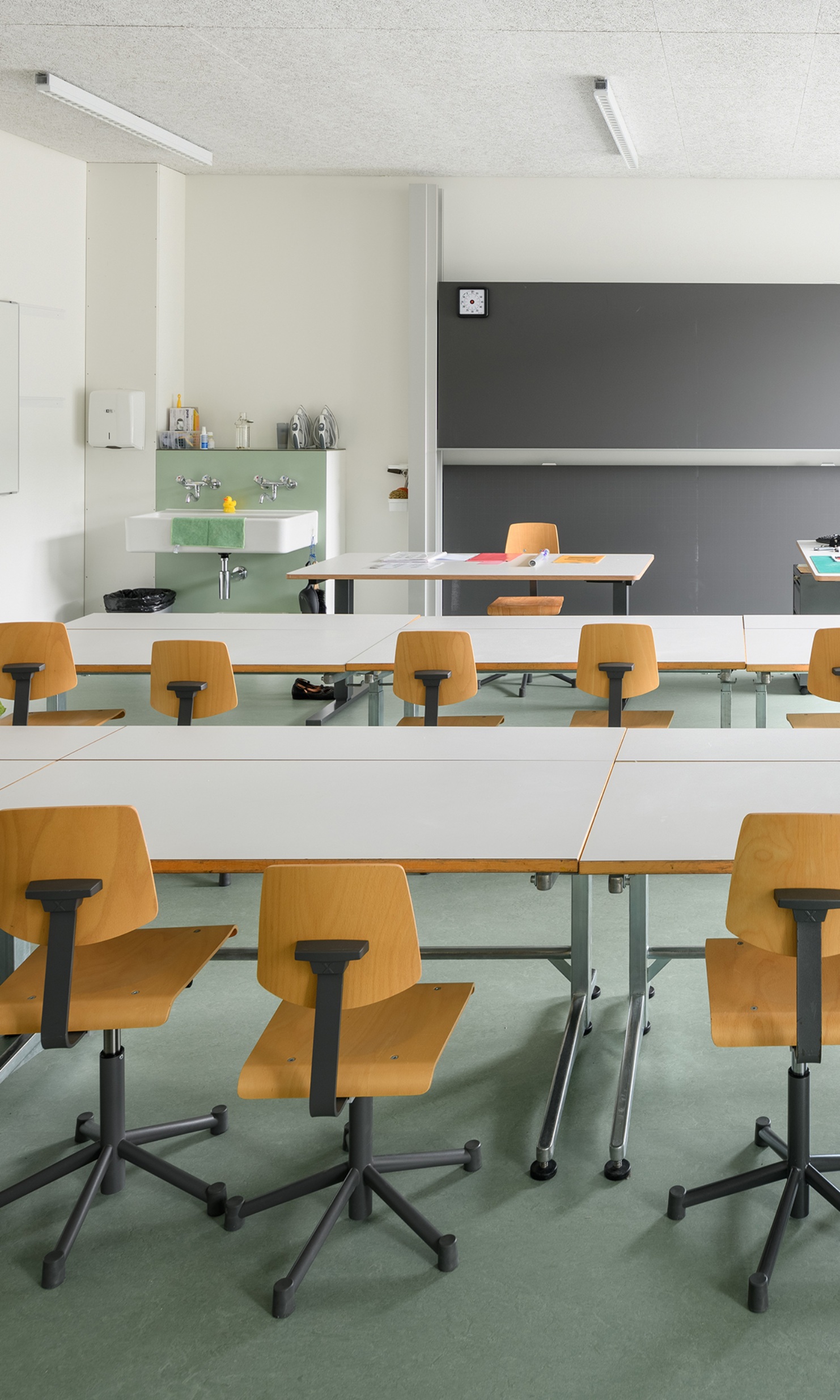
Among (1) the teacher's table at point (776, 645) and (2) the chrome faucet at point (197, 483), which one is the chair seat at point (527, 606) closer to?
(1) the teacher's table at point (776, 645)

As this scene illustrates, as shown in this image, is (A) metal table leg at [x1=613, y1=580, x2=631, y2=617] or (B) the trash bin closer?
(A) metal table leg at [x1=613, y1=580, x2=631, y2=617]

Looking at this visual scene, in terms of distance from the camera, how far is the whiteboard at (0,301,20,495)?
7887 mm

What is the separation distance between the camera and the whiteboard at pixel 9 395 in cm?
789

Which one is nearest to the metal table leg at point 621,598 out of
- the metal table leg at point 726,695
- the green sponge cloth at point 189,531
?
the metal table leg at point 726,695

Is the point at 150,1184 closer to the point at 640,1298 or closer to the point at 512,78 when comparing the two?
the point at 640,1298

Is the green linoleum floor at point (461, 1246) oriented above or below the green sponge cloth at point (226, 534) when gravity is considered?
below

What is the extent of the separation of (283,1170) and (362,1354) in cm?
55

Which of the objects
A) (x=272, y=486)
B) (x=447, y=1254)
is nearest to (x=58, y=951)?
(x=447, y=1254)

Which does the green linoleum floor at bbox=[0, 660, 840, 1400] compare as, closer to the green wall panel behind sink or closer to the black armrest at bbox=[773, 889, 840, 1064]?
the black armrest at bbox=[773, 889, 840, 1064]

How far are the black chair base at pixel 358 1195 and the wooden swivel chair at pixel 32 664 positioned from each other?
2.40 metres

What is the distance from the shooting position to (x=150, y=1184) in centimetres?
236

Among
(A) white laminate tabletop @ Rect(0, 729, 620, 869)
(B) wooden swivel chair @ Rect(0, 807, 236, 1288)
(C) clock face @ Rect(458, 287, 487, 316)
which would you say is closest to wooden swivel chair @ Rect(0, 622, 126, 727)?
(A) white laminate tabletop @ Rect(0, 729, 620, 869)

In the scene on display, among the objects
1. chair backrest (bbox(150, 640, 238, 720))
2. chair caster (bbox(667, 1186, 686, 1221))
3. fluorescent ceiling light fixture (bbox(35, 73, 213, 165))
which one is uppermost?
fluorescent ceiling light fixture (bbox(35, 73, 213, 165))

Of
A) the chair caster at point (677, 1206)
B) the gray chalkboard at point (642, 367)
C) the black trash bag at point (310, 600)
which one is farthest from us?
the gray chalkboard at point (642, 367)
